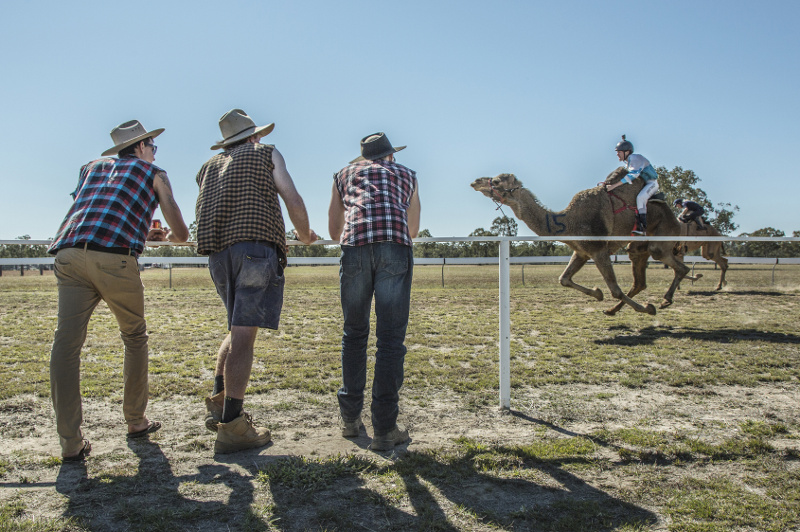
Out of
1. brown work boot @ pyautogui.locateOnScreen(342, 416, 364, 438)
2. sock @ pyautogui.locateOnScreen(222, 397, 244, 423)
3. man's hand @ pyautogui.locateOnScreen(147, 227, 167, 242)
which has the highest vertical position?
man's hand @ pyautogui.locateOnScreen(147, 227, 167, 242)

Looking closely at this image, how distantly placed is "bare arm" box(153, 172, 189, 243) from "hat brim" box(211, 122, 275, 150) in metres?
0.42

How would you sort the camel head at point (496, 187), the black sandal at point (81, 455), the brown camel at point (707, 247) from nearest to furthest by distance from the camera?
the black sandal at point (81, 455) → the camel head at point (496, 187) → the brown camel at point (707, 247)

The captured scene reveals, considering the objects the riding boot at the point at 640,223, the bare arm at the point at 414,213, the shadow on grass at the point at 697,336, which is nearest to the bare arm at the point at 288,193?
the bare arm at the point at 414,213

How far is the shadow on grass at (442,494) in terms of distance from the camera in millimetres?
2373

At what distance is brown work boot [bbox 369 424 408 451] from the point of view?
3.29 meters

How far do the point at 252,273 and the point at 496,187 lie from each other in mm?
6543

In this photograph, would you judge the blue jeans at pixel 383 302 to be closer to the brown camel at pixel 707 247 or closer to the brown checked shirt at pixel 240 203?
the brown checked shirt at pixel 240 203

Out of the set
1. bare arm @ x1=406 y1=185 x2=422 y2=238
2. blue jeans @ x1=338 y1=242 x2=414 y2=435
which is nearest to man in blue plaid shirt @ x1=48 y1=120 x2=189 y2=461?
blue jeans @ x1=338 y1=242 x2=414 y2=435

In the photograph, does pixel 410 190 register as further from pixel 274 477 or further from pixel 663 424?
pixel 663 424

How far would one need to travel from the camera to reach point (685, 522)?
234 cm

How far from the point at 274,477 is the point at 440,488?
87 cm

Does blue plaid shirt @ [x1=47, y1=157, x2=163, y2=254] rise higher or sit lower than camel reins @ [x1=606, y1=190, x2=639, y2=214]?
lower

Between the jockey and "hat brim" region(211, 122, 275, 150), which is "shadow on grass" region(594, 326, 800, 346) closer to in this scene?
the jockey

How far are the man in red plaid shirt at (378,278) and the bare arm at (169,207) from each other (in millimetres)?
1076
